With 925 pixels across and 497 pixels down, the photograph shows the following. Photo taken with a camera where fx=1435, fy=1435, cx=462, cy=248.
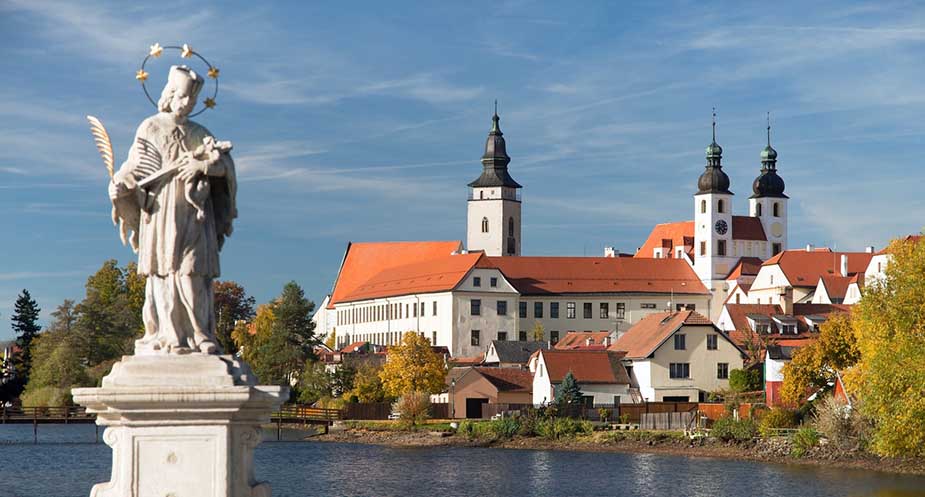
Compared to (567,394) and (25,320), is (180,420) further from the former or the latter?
(25,320)

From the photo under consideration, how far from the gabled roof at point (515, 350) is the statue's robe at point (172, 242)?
8826 centimetres

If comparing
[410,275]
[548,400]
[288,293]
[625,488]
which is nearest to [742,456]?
[625,488]

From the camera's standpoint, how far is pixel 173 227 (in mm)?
7902

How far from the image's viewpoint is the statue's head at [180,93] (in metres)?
8.13

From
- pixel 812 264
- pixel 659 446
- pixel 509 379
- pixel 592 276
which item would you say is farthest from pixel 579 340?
pixel 659 446

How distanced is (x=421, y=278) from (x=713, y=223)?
1476 inches

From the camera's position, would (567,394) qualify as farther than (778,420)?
Yes

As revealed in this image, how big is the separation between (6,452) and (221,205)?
215ft

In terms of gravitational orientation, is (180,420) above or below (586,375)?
above

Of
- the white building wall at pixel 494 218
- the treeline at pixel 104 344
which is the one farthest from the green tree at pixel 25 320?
the white building wall at pixel 494 218

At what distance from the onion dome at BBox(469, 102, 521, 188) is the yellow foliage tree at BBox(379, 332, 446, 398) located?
6690 cm

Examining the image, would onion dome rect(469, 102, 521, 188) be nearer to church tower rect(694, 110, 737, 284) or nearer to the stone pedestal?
church tower rect(694, 110, 737, 284)

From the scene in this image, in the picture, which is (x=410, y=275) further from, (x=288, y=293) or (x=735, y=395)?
(x=735, y=395)

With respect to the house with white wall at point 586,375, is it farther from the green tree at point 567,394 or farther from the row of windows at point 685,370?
the row of windows at point 685,370
